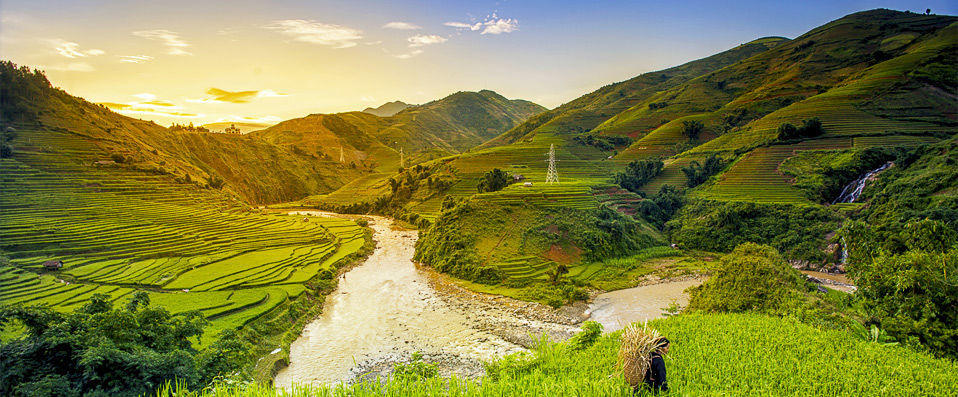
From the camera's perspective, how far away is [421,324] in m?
22.8

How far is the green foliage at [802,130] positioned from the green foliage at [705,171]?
7.84 meters

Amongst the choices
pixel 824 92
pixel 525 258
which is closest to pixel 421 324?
pixel 525 258

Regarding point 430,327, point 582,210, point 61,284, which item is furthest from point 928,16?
point 61,284

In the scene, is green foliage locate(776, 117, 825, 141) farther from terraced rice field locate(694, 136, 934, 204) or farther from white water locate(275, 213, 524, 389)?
white water locate(275, 213, 524, 389)

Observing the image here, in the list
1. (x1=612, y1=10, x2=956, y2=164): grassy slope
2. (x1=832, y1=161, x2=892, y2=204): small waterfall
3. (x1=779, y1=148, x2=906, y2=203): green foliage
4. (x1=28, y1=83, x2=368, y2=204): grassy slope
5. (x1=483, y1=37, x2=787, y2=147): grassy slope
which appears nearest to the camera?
(x1=832, y1=161, x2=892, y2=204): small waterfall

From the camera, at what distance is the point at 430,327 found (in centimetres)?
2236

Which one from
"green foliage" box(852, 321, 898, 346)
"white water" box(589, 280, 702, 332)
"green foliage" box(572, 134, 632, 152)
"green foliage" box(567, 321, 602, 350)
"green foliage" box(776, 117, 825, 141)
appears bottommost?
"white water" box(589, 280, 702, 332)

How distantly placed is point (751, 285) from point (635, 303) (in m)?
9.74

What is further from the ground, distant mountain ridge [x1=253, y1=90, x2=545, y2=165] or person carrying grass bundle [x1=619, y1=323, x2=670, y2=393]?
distant mountain ridge [x1=253, y1=90, x2=545, y2=165]

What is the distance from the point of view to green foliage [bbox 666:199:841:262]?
33.1m

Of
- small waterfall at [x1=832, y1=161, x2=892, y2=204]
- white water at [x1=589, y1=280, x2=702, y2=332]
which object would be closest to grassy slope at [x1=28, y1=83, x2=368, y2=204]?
white water at [x1=589, y1=280, x2=702, y2=332]

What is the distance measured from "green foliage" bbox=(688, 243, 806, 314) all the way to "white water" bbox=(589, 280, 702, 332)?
420 centimetres

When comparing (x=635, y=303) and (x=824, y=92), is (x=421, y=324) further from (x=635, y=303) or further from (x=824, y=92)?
(x=824, y=92)

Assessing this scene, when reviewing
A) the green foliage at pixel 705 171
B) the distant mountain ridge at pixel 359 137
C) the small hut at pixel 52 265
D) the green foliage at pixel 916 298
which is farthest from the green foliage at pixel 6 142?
the distant mountain ridge at pixel 359 137
